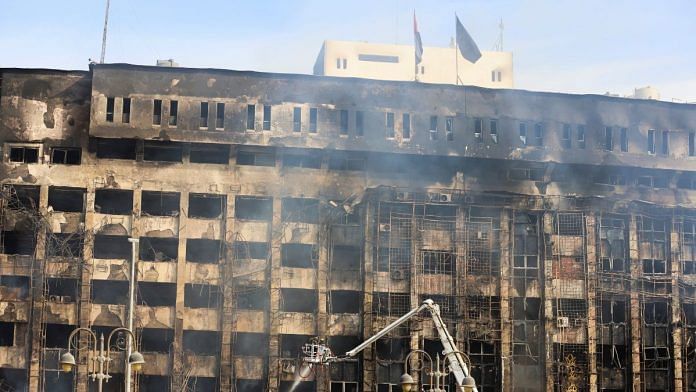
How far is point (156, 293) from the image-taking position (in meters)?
52.6

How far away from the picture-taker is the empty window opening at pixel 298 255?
5347 centimetres

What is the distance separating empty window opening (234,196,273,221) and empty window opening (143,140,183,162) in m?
3.61

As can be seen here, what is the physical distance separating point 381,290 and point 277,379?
653cm

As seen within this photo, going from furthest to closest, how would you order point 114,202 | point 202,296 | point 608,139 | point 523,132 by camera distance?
point 608,139 < point 523,132 < point 114,202 < point 202,296

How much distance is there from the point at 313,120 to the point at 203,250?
8274 millimetres

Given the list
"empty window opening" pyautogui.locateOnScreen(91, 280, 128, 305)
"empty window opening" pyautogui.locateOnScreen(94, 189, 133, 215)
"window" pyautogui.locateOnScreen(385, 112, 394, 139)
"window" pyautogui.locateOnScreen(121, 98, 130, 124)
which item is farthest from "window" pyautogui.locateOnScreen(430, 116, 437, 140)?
"empty window opening" pyautogui.locateOnScreen(91, 280, 128, 305)

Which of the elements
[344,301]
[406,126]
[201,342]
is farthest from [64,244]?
[406,126]

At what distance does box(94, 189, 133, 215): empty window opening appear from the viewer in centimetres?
5331

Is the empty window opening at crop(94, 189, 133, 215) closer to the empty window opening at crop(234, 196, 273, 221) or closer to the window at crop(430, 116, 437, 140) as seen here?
the empty window opening at crop(234, 196, 273, 221)

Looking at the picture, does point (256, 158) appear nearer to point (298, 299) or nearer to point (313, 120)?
point (313, 120)

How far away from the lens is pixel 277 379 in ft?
169

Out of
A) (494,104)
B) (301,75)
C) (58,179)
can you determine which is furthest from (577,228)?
(58,179)

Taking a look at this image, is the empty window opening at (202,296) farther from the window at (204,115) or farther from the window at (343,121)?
the window at (343,121)

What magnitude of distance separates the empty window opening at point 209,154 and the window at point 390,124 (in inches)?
309
